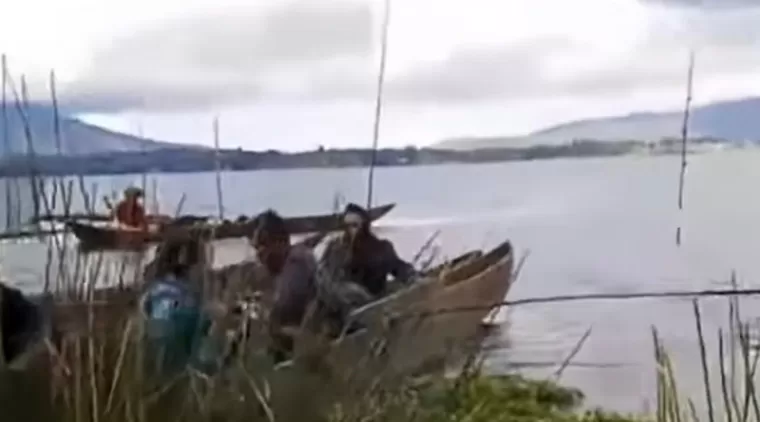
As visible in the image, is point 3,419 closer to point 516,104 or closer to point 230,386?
point 230,386

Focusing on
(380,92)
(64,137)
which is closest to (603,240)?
(380,92)

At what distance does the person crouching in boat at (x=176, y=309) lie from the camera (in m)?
0.95

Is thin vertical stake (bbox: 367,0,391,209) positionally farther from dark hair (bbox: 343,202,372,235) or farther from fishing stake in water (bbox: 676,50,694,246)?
fishing stake in water (bbox: 676,50,694,246)

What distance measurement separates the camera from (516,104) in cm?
92

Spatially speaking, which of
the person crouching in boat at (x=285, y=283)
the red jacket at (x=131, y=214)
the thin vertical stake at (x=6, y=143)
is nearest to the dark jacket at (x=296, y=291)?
the person crouching in boat at (x=285, y=283)

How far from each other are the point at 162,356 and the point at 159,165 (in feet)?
0.51

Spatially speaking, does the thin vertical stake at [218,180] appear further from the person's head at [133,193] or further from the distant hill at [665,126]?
the distant hill at [665,126]

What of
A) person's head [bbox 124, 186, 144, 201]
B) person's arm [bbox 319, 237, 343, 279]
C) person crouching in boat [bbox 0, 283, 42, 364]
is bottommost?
person crouching in boat [bbox 0, 283, 42, 364]

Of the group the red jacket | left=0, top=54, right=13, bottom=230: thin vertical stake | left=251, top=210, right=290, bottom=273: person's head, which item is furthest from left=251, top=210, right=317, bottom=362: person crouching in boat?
left=0, top=54, right=13, bottom=230: thin vertical stake

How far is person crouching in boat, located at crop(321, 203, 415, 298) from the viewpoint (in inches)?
36.7

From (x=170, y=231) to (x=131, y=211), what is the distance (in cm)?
4

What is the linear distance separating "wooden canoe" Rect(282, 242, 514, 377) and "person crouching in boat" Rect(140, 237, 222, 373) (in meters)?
0.08

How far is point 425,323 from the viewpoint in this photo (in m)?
0.92

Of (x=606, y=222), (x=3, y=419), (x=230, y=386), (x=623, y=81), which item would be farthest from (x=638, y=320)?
(x=3, y=419)
